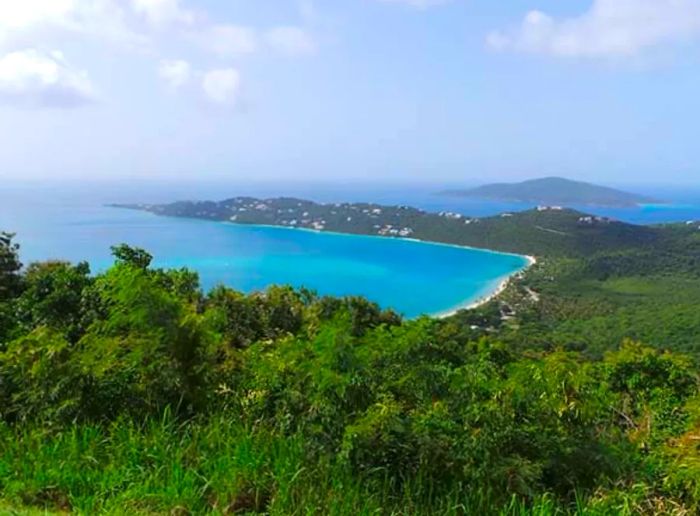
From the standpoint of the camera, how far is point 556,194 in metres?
161

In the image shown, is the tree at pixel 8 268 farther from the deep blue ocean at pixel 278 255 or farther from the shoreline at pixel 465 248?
the deep blue ocean at pixel 278 255

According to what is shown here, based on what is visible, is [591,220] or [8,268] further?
[591,220]

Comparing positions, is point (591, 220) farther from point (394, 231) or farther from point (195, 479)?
point (195, 479)

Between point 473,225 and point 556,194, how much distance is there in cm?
9012

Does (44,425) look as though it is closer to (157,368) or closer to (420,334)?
(157,368)

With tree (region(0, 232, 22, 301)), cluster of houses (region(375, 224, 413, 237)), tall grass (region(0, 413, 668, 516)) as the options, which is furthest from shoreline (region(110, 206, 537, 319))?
tall grass (region(0, 413, 668, 516))

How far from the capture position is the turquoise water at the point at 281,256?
51562 mm

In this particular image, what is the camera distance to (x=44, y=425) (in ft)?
8.96

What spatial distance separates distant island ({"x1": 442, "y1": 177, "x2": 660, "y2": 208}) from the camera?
153 metres

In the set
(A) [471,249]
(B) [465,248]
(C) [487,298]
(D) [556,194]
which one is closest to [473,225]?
(B) [465,248]

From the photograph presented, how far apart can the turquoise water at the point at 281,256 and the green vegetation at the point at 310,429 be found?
38.7 metres

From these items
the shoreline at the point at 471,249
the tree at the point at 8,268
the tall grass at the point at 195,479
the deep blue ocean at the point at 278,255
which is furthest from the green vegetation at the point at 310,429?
the deep blue ocean at the point at 278,255

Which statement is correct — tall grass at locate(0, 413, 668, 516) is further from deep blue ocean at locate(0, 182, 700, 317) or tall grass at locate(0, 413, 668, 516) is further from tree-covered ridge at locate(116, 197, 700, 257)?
tree-covered ridge at locate(116, 197, 700, 257)

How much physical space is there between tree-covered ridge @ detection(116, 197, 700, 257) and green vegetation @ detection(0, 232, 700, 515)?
209ft
